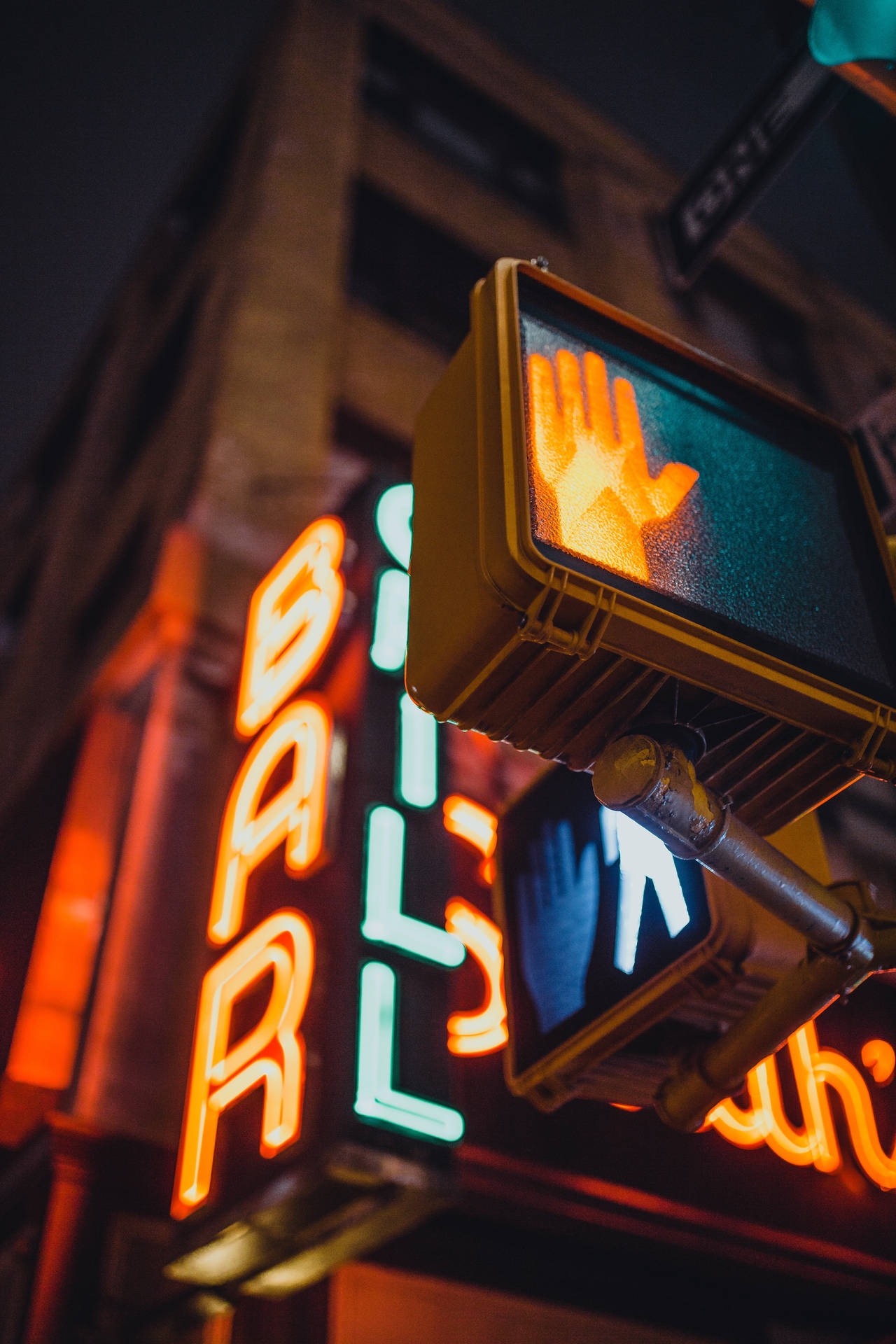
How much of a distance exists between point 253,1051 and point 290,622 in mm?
3233

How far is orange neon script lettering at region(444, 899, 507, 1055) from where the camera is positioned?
18.0 feet

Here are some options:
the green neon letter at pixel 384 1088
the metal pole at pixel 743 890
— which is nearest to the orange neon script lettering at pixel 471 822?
the green neon letter at pixel 384 1088

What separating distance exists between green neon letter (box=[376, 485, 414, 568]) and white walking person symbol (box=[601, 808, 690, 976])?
4368 mm

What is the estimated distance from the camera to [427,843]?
579 centimetres

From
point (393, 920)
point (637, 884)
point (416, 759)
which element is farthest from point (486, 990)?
point (637, 884)

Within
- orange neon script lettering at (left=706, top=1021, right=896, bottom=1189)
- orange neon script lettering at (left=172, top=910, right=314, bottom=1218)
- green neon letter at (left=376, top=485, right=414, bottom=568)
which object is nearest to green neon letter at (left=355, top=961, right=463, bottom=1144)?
orange neon script lettering at (left=172, top=910, right=314, bottom=1218)

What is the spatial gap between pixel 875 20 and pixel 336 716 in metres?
4.68

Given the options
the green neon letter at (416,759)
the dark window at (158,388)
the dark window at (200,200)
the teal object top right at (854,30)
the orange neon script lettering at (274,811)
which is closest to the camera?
the teal object top right at (854,30)

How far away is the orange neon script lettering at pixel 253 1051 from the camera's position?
515 cm

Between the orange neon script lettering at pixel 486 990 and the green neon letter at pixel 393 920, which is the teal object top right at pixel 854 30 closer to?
the orange neon script lettering at pixel 486 990

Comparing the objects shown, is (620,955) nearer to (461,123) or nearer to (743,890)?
(743,890)

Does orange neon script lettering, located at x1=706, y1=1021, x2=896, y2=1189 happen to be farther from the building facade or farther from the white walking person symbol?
the white walking person symbol

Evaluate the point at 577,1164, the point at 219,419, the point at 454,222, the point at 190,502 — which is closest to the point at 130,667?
the point at 190,502

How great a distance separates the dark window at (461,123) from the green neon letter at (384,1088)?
17148mm
